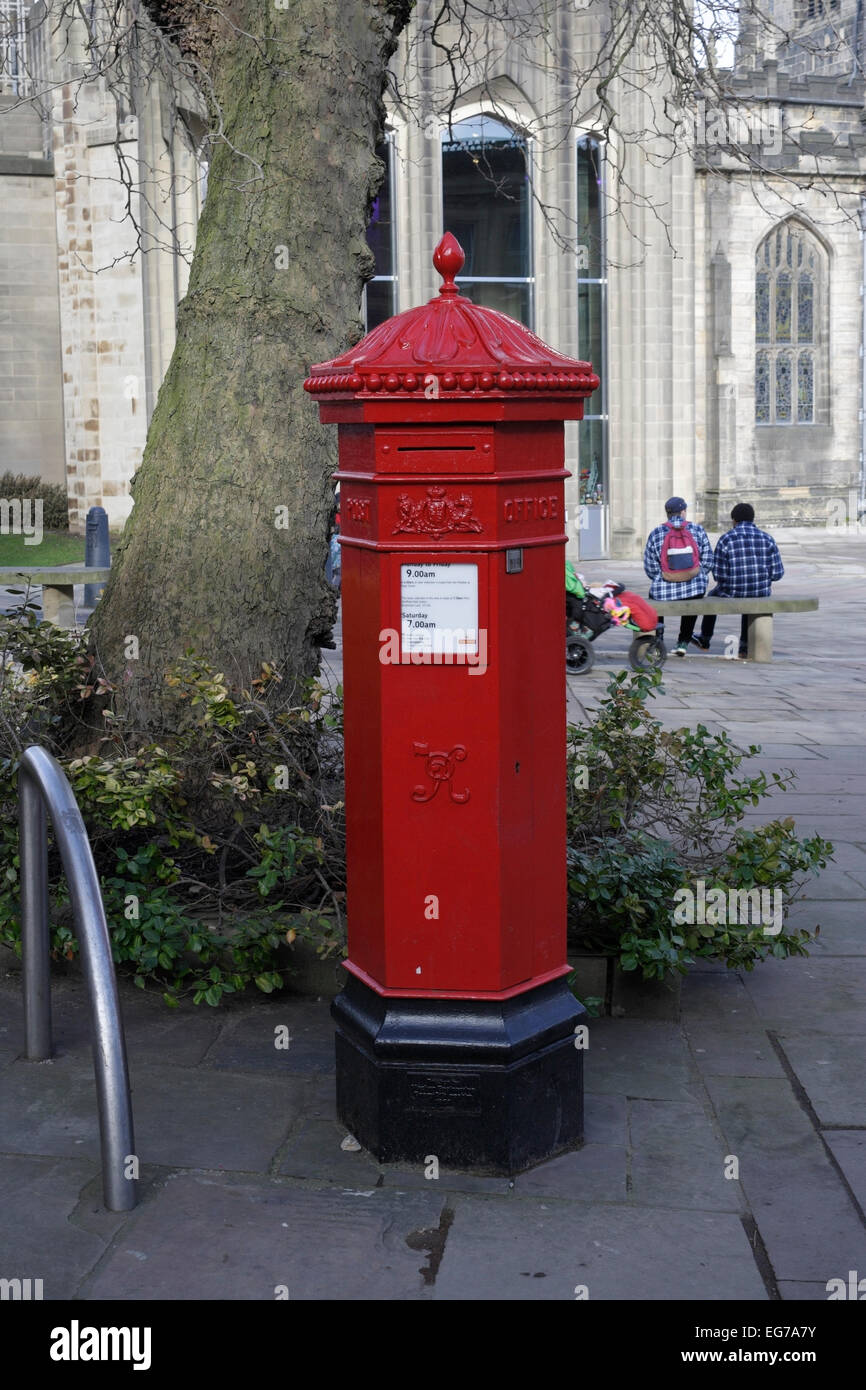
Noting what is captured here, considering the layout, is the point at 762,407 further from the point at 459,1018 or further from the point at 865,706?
the point at 459,1018

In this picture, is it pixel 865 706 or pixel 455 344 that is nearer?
pixel 455 344

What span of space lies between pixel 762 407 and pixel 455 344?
29460mm

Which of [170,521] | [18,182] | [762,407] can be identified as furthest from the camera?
[762,407]

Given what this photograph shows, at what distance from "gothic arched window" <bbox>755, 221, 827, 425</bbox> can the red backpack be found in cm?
1912

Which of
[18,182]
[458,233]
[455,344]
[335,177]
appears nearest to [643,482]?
[458,233]

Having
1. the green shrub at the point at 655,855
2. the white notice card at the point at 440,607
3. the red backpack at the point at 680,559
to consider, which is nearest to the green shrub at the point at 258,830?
the green shrub at the point at 655,855

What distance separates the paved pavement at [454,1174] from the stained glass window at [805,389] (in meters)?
28.5

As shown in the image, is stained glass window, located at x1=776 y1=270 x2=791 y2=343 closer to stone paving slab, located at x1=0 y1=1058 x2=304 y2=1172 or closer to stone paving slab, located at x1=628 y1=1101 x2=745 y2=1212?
stone paving slab, located at x1=628 y1=1101 x2=745 y2=1212

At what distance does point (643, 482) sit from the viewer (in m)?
23.9

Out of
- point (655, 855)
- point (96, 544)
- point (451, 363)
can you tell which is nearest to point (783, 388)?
point (96, 544)

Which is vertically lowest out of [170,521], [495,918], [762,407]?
[495,918]

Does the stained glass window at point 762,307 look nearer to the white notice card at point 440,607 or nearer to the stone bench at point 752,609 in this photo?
the stone bench at point 752,609

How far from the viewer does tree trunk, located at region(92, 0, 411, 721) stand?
5.25 meters
